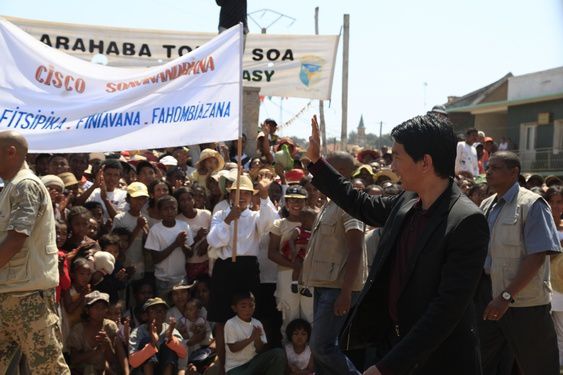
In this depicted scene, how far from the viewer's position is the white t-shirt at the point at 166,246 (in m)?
8.32

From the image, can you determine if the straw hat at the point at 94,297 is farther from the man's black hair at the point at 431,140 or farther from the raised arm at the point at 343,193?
the man's black hair at the point at 431,140

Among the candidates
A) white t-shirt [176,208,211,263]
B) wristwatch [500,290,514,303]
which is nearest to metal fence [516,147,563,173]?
white t-shirt [176,208,211,263]

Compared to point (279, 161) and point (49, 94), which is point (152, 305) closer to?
point (49, 94)

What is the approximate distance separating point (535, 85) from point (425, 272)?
32105 millimetres

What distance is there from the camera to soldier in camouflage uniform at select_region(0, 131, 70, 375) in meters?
5.39

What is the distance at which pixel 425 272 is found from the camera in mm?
3520

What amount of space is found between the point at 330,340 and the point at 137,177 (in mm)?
4455

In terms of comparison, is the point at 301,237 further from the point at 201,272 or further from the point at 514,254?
the point at 514,254

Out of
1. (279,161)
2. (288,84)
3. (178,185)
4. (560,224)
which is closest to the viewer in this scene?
(560,224)

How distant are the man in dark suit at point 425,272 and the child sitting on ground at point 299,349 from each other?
4294mm

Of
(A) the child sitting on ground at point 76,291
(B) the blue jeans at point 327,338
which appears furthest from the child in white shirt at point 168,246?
(B) the blue jeans at point 327,338

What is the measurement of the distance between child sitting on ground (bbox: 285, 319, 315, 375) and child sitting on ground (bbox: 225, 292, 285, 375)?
0.26 metres

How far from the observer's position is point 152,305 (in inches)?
303

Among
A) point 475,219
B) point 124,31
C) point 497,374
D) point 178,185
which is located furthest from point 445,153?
point 124,31
